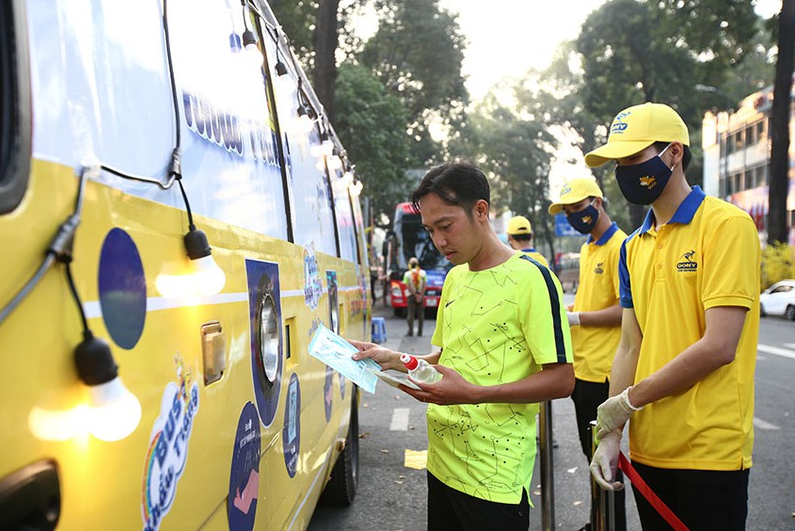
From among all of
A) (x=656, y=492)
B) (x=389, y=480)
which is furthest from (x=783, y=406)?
(x=656, y=492)

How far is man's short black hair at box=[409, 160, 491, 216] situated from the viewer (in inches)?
89.2

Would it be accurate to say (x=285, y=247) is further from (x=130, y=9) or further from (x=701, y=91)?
(x=701, y=91)

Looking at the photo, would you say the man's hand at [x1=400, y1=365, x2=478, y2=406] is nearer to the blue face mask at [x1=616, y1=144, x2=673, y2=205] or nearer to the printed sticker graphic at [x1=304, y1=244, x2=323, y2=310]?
the blue face mask at [x1=616, y1=144, x2=673, y2=205]

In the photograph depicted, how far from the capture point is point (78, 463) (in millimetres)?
1010

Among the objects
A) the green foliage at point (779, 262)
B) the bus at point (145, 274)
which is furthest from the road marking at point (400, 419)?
the green foliage at point (779, 262)

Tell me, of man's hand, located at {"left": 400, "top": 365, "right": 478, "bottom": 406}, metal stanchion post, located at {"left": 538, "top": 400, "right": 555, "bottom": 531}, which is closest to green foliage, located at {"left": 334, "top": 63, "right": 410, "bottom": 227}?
metal stanchion post, located at {"left": 538, "top": 400, "right": 555, "bottom": 531}

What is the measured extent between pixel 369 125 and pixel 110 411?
2086cm

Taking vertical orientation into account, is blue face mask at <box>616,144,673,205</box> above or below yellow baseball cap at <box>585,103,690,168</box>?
below

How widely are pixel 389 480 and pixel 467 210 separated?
3.79 m

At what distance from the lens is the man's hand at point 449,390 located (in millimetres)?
2100

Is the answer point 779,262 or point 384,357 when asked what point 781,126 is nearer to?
point 779,262

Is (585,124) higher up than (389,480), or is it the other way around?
(585,124)

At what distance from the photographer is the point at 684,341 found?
7.40ft

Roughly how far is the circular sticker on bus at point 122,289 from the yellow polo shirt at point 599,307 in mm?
3185
